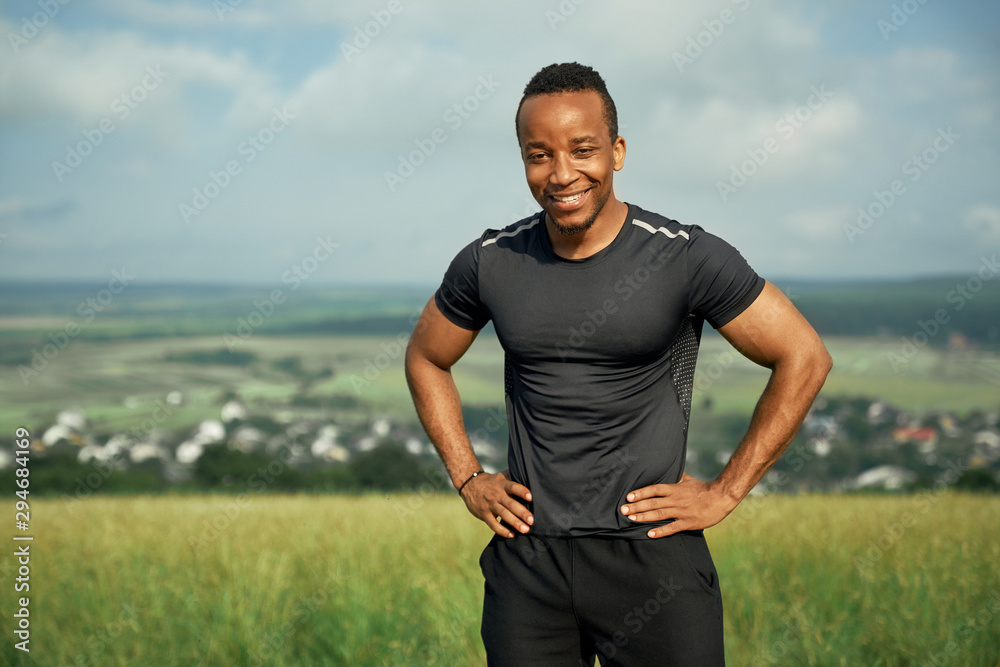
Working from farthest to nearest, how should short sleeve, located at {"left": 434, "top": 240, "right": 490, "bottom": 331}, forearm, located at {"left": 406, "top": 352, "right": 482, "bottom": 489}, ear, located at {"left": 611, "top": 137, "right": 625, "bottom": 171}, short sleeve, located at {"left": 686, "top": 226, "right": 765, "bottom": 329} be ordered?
forearm, located at {"left": 406, "top": 352, "right": 482, "bottom": 489} < short sleeve, located at {"left": 434, "top": 240, "right": 490, "bottom": 331} < ear, located at {"left": 611, "top": 137, "right": 625, "bottom": 171} < short sleeve, located at {"left": 686, "top": 226, "right": 765, "bottom": 329}

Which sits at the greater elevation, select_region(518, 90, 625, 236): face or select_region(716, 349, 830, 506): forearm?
select_region(518, 90, 625, 236): face

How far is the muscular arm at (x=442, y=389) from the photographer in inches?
131

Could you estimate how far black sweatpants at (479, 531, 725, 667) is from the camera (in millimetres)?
2807

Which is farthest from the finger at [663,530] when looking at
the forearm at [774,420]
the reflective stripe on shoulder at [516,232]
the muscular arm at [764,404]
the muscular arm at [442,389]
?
the reflective stripe on shoulder at [516,232]

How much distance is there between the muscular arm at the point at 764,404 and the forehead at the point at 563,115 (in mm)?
878

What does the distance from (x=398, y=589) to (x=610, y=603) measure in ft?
11.1

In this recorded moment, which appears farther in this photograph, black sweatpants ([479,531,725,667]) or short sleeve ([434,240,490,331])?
short sleeve ([434,240,490,331])

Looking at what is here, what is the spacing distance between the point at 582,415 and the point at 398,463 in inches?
397

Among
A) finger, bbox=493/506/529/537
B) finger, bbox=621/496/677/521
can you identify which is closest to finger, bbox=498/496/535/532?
finger, bbox=493/506/529/537

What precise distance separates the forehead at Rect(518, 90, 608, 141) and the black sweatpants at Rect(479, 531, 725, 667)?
149 cm

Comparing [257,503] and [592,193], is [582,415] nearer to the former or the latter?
[592,193]

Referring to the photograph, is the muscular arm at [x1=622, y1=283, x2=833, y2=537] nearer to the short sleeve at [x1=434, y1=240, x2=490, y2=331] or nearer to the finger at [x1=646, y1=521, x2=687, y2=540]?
the finger at [x1=646, y1=521, x2=687, y2=540]

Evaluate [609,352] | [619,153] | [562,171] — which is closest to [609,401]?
[609,352]

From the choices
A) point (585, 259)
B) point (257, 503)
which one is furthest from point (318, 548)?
point (585, 259)
